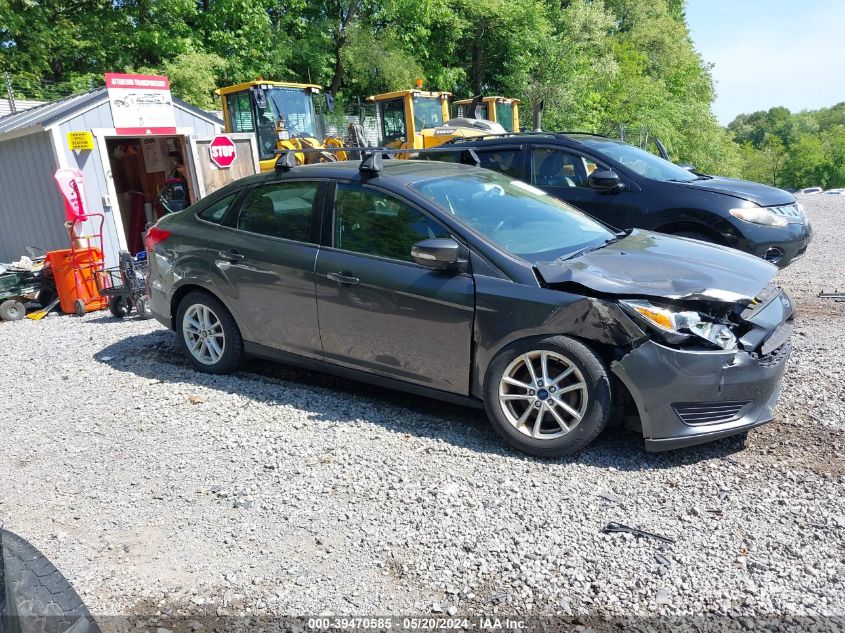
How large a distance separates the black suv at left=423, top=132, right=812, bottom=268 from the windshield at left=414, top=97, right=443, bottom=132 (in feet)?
29.3

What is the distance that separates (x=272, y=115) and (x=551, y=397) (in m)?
13.0

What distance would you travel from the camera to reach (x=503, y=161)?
803 centimetres

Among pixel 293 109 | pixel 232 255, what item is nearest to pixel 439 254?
pixel 232 255

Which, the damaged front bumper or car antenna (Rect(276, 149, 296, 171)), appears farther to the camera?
car antenna (Rect(276, 149, 296, 171))

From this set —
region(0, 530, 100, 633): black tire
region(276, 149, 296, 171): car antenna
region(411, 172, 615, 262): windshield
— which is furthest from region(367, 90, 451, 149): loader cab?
region(0, 530, 100, 633): black tire

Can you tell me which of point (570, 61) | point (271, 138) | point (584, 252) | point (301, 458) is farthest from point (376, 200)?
point (570, 61)

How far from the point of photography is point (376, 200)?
452 centimetres

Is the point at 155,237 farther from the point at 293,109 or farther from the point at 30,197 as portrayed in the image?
the point at 293,109

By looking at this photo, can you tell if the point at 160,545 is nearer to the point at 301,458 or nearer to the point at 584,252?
the point at 301,458

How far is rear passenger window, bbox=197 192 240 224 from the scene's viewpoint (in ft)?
17.6

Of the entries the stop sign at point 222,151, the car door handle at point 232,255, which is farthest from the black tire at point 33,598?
the stop sign at point 222,151

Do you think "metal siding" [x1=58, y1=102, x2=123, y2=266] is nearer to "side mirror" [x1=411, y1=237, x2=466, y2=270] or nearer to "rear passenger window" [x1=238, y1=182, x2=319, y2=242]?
"rear passenger window" [x1=238, y1=182, x2=319, y2=242]

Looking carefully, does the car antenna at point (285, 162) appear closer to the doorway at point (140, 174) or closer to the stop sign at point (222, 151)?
the stop sign at point (222, 151)

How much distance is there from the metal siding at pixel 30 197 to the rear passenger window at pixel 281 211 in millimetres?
6037
